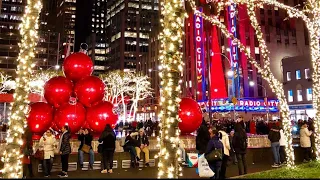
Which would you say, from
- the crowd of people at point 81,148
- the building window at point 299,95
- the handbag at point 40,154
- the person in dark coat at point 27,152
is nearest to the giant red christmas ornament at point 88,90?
the crowd of people at point 81,148

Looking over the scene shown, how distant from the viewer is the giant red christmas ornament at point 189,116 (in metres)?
16.3

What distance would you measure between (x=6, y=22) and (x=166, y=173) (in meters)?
116

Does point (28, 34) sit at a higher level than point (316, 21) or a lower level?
lower

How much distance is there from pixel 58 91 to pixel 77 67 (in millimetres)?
1716

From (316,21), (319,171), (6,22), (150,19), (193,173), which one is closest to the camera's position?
(319,171)

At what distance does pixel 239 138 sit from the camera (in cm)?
1184

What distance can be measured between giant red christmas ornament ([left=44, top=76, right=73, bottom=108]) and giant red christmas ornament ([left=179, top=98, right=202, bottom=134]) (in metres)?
5.86

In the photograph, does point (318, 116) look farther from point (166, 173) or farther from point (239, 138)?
point (166, 173)

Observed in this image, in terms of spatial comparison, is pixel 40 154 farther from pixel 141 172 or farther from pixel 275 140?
pixel 275 140

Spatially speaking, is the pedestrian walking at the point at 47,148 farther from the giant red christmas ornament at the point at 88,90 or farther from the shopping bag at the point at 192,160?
the shopping bag at the point at 192,160

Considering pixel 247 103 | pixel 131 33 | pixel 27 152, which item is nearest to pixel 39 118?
pixel 27 152

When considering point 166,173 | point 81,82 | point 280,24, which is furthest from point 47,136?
point 280,24

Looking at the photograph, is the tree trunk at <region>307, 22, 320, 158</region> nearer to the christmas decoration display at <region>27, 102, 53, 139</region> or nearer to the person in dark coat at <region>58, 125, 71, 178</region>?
the person in dark coat at <region>58, 125, 71, 178</region>

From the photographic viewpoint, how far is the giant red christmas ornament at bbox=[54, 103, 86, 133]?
15.4 m
